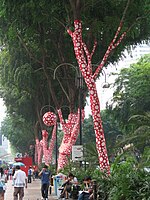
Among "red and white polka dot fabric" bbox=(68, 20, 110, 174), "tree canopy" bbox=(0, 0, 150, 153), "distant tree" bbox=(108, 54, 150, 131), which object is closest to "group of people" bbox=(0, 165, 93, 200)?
"red and white polka dot fabric" bbox=(68, 20, 110, 174)

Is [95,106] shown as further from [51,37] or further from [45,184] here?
[51,37]

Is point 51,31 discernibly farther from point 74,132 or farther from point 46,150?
point 46,150

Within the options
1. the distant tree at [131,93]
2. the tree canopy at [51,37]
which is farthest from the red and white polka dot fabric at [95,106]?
the distant tree at [131,93]

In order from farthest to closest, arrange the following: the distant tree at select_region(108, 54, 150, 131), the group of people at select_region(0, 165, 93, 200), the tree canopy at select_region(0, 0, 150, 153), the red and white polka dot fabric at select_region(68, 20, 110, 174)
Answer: the distant tree at select_region(108, 54, 150, 131) < the tree canopy at select_region(0, 0, 150, 153) < the red and white polka dot fabric at select_region(68, 20, 110, 174) < the group of people at select_region(0, 165, 93, 200)

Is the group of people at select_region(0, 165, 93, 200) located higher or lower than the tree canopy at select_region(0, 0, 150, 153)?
lower

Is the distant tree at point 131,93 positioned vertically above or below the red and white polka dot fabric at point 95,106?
above

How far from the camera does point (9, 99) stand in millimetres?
48094

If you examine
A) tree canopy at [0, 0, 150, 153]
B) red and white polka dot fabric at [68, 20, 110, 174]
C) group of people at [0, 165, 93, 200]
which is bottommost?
group of people at [0, 165, 93, 200]

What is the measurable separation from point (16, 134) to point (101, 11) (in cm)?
6037

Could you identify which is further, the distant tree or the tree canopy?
the distant tree

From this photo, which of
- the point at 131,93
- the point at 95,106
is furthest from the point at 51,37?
the point at 131,93

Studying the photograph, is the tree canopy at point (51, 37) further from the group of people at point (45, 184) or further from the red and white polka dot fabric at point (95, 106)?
the group of people at point (45, 184)

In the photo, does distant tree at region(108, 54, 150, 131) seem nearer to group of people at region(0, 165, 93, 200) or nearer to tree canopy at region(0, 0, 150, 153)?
tree canopy at region(0, 0, 150, 153)

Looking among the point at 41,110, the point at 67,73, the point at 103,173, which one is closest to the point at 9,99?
the point at 41,110
